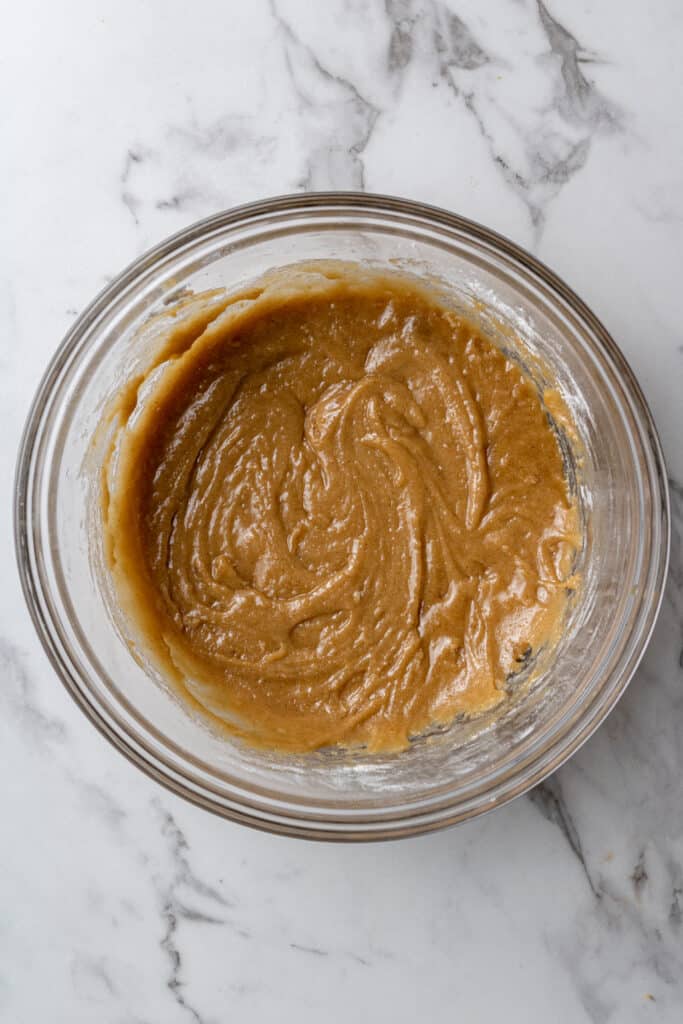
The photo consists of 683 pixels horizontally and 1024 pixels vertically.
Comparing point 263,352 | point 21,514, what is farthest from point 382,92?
point 21,514

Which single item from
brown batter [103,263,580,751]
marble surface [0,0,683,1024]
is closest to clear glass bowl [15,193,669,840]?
brown batter [103,263,580,751]

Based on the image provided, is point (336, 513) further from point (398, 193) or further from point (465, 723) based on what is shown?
point (398, 193)

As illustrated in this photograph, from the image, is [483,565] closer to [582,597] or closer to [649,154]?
[582,597]

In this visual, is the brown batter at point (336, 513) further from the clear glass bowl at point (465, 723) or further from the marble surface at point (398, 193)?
the marble surface at point (398, 193)

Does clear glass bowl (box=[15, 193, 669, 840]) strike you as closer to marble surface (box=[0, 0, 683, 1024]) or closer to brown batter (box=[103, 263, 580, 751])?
brown batter (box=[103, 263, 580, 751])

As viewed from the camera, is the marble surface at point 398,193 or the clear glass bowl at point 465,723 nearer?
the clear glass bowl at point 465,723

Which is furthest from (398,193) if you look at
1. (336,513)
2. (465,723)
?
(465,723)

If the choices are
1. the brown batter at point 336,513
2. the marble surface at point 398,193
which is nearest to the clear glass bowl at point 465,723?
the brown batter at point 336,513
